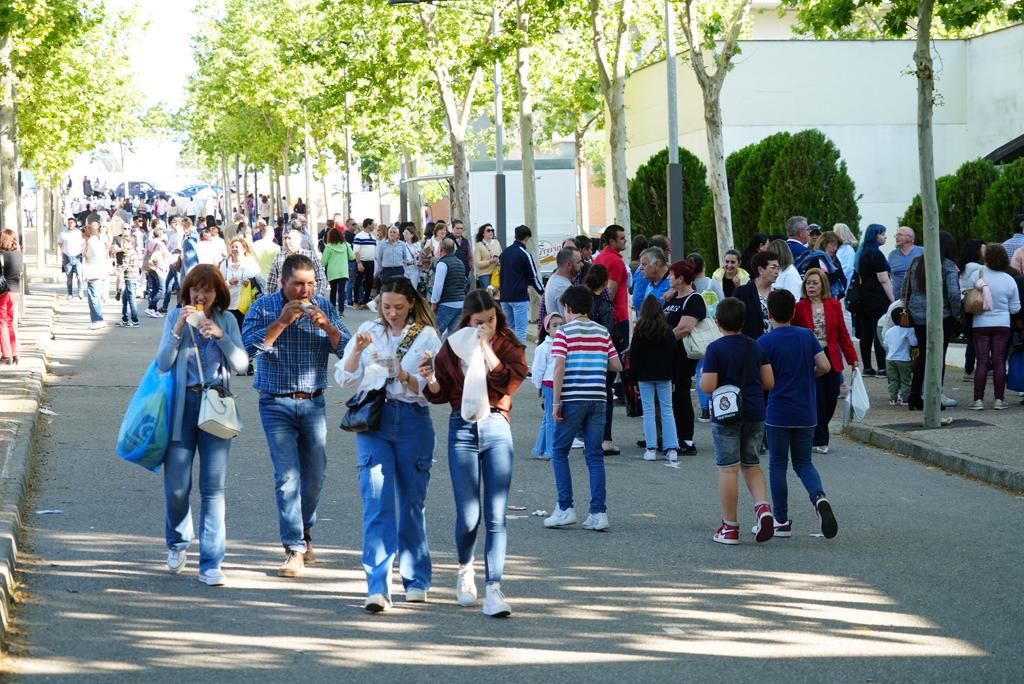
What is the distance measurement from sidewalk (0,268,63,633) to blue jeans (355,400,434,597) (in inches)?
70.5

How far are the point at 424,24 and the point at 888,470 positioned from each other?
2648 centimetres

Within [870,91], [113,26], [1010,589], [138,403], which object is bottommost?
[1010,589]

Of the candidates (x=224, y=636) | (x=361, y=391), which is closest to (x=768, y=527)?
(x=361, y=391)

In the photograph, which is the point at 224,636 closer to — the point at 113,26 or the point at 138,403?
the point at 138,403

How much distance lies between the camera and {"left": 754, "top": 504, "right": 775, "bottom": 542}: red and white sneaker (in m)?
9.66

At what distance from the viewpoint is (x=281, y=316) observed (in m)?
8.34

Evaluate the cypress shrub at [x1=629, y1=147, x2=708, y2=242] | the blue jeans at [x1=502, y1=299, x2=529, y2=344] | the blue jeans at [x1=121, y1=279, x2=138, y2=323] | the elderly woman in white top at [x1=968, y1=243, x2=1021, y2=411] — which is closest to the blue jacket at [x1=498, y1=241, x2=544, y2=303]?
the blue jeans at [x1=502, y1=299, x2=529, y2=344]

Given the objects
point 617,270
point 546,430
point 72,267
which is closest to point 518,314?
point 617,270

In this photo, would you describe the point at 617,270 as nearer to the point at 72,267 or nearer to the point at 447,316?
the point at 447,316

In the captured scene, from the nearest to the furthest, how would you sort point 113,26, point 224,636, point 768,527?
point 224,636 < point 768,527 < point 113,26

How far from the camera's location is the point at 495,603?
25.2 feet

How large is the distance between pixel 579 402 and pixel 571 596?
86.5 inches

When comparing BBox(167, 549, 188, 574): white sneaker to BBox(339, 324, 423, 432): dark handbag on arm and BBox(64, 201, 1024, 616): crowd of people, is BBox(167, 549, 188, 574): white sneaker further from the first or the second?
BBox(339, 324, 423, 432): dark handbag on arm

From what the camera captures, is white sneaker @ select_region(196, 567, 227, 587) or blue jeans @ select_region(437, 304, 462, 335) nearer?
white sneaker @ select_region(196, 567, 227, 587)
